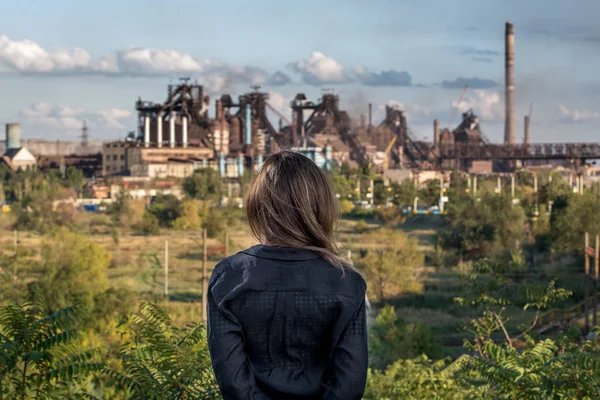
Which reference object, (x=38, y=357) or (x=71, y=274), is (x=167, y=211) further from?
(x=38, y=357)

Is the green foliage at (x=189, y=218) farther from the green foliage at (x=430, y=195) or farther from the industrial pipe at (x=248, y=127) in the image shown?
the industrial pipe at (x=248, y=127)

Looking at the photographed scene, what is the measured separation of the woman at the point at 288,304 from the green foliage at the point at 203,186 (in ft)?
167

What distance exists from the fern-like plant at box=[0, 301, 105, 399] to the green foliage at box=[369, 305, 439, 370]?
44.1 ft

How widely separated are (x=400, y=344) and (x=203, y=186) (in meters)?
36.3

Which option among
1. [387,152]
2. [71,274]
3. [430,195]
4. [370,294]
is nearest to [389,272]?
[370,294]

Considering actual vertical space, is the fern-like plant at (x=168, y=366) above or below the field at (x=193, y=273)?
above

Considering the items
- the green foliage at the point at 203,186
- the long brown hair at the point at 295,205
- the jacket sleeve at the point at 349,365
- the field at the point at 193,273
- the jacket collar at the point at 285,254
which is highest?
the long brown hair at the point at 295,205

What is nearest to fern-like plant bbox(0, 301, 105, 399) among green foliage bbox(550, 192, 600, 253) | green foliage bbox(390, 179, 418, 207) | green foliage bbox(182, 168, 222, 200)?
green foliage bbox(550, 192, 600, 253)

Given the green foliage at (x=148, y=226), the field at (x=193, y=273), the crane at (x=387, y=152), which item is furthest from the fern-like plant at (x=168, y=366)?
the crane at (x=387, y=152)

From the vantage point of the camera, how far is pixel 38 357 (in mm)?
4559

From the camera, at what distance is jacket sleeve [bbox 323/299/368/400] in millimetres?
2500

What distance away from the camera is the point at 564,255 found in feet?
107

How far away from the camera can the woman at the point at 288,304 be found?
2.49 meters

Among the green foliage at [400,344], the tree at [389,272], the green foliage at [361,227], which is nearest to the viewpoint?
the green foliage at [400,344]
